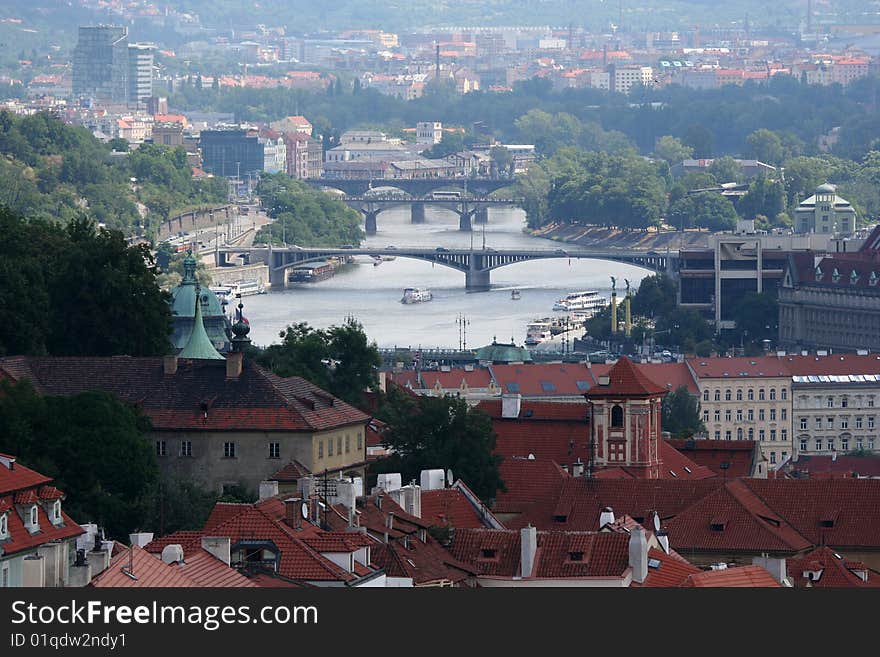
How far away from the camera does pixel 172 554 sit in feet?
50.5

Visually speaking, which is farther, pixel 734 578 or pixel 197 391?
pixel 197 391

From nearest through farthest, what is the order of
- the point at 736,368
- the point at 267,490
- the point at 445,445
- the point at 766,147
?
the point at 267,490 → the point at 445,445 → the point at 736,368 → the point at 766,147

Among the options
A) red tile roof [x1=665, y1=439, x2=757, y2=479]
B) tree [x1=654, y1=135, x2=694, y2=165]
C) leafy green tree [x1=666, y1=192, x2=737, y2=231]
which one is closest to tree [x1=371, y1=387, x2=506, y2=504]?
red tile roof [x1=665, y1=439, x2=757, y2=479]

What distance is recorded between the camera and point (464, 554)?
18938 mm

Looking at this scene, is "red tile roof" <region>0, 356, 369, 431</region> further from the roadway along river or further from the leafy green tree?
the leafy green tree

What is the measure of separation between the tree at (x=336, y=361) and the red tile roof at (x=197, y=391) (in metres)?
4.67

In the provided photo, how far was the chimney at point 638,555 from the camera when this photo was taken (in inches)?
706

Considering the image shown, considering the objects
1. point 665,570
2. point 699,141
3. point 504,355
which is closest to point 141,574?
point 665,570

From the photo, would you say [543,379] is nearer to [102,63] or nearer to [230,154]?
[230,154]

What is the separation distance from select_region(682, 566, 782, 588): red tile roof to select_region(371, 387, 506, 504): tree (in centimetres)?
633

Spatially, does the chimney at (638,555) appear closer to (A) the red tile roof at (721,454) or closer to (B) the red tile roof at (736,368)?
(A) the red tile roof at (721,454)

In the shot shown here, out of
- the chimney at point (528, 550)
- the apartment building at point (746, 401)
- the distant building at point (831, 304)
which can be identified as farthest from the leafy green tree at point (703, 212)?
the chimney at point (528, 550)

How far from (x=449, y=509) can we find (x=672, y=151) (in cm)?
11908
